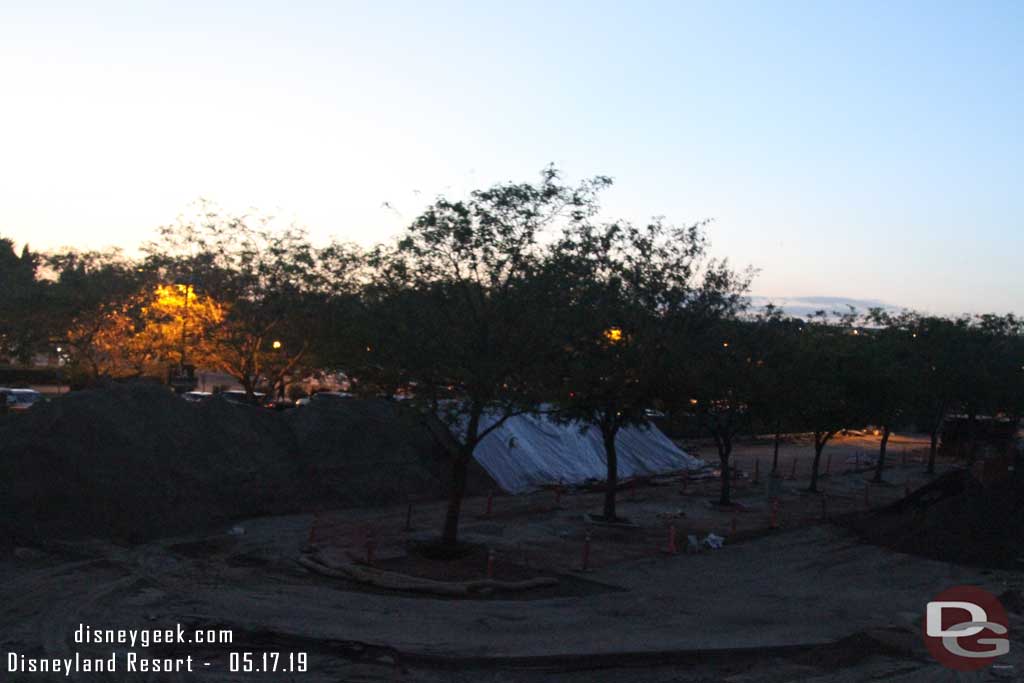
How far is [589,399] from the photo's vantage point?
24.8 metres

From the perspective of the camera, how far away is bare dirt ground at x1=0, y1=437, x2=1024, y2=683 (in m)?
13.1

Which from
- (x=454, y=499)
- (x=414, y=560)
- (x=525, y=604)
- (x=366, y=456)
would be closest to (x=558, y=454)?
(x=366, y=456)

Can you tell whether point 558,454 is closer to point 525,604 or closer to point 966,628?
point 525,604

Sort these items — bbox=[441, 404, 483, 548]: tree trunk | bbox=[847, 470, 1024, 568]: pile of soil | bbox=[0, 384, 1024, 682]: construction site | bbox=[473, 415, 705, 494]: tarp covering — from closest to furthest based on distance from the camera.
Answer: bbox=[0, 384, 1024, 682]: construction site
bbox=[441, 404, 483, 548]: tree trunk
bbox=[847, 470, 1024, 568]: pile of soil
bbox=[473, 415, 705, 494]: tarp covering

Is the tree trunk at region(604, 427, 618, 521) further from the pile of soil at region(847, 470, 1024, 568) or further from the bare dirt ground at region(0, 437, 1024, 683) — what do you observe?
the pile of soil at region(847, 470, 1024, 568)

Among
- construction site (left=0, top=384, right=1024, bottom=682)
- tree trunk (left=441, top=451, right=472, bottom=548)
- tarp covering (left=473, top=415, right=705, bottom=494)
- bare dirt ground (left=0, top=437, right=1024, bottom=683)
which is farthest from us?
tarp covering (left=473, top=415, right=705, bottom=494)

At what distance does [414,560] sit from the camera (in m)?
19.8

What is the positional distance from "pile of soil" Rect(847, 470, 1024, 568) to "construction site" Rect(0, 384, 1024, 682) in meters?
0.07

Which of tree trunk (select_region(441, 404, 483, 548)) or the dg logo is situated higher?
tree trunk (select_region(441, 404, 483, 548))

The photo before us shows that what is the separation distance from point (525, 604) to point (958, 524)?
13849mm

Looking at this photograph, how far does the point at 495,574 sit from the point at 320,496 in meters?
10.5

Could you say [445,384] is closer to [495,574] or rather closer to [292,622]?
[495,574]

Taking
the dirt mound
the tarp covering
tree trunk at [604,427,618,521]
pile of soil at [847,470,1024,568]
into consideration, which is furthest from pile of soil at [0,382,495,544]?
pile of soil at [847,470,1024,568]

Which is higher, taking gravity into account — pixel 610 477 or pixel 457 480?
pixel 457 480
